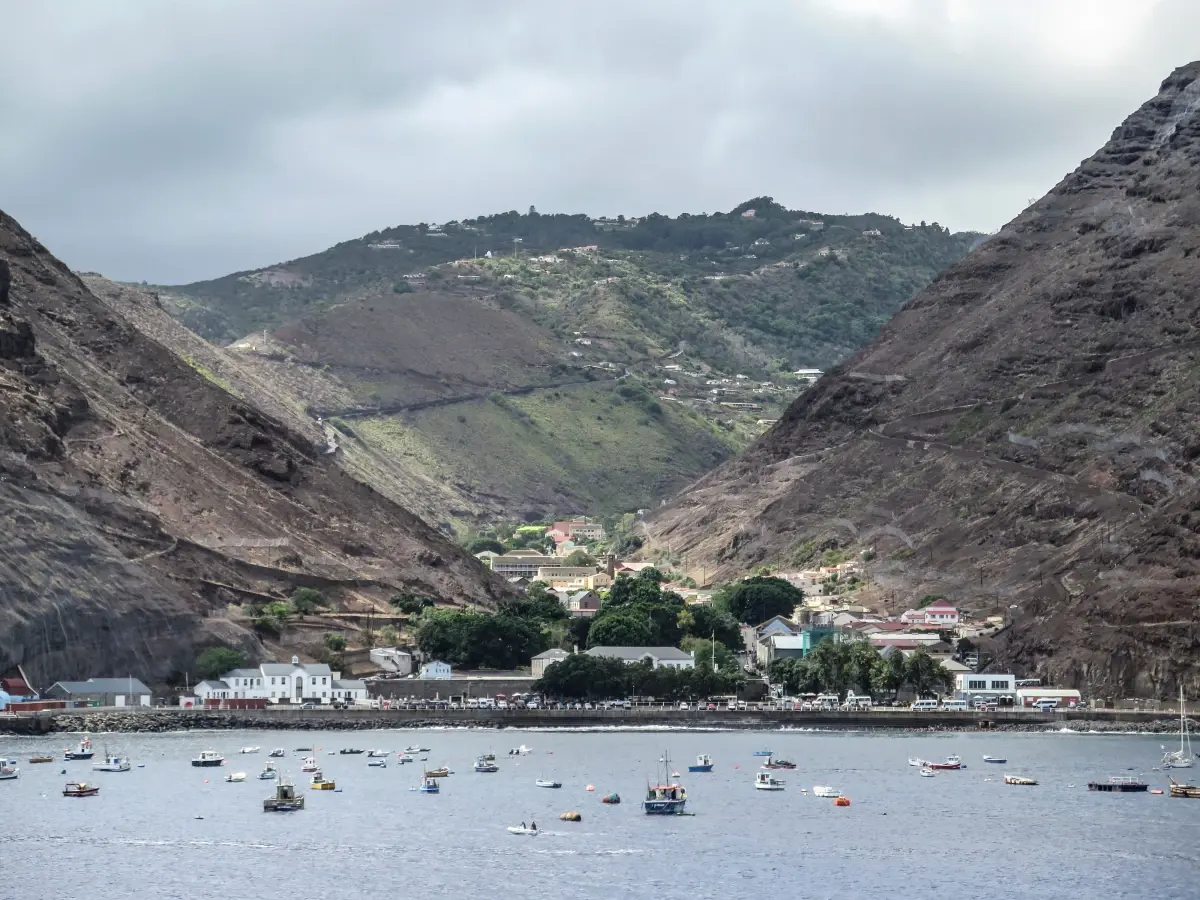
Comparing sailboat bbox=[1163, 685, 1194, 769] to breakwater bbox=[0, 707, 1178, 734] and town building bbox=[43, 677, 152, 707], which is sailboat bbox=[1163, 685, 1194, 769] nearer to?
breakwater bbox=[0, 707, 1178, 734]

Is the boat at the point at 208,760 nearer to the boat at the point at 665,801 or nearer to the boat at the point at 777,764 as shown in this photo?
the boat at the point at 777,764

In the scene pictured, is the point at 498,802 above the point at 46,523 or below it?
below

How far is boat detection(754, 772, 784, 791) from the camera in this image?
468 feet

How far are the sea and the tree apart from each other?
69.9 ft

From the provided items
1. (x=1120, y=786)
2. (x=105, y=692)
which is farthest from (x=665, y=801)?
(x=105, y=692)

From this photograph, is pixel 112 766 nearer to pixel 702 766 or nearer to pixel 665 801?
pixel 702 766

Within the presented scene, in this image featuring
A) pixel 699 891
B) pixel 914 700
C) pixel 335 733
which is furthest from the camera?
pixel 914 700

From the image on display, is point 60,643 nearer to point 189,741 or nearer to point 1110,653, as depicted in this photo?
point 189,741

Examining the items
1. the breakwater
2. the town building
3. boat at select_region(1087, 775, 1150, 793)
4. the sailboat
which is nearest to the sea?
boat at select_region(1087, 775, 1150, 793)

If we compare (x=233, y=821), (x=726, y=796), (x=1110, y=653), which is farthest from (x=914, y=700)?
(x=233, y=821)

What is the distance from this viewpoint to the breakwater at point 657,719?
7362 inches

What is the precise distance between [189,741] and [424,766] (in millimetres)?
25232

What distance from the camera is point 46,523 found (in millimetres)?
190500

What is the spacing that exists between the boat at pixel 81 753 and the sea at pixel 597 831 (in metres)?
1.47
